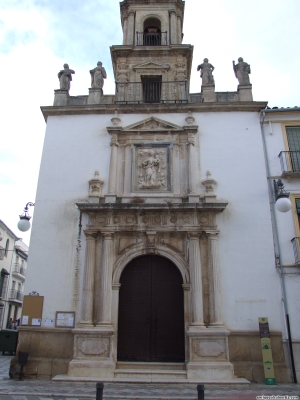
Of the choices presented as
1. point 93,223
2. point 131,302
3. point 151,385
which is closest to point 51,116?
point 93,223

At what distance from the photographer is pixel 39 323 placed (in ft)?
33.2

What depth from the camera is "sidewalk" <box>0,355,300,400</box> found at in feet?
24.0

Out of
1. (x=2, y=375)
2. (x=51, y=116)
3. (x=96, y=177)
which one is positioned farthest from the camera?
(x=51, y=116)

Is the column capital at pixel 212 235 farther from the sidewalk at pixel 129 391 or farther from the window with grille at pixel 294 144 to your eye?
the sidewalk at pixel 129 391

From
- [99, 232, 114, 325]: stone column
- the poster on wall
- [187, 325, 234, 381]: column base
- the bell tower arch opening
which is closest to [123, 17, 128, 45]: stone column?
the bell tower arch opening

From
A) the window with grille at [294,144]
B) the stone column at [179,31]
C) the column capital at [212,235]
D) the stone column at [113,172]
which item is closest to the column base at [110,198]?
the stone column at [113,172]

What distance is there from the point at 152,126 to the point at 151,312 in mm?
6271

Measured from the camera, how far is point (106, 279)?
33.6ft

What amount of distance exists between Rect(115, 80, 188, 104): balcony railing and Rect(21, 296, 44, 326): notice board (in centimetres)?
753

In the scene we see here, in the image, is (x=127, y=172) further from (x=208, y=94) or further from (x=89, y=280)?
(x=208, y=94)

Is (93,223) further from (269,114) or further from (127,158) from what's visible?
(269,114)

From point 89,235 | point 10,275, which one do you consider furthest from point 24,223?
point 10,275

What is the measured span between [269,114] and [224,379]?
340 inches

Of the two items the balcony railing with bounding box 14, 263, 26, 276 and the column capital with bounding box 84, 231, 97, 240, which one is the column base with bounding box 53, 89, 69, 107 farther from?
the balcony railing with bounding box 14, 263, 26, 276
